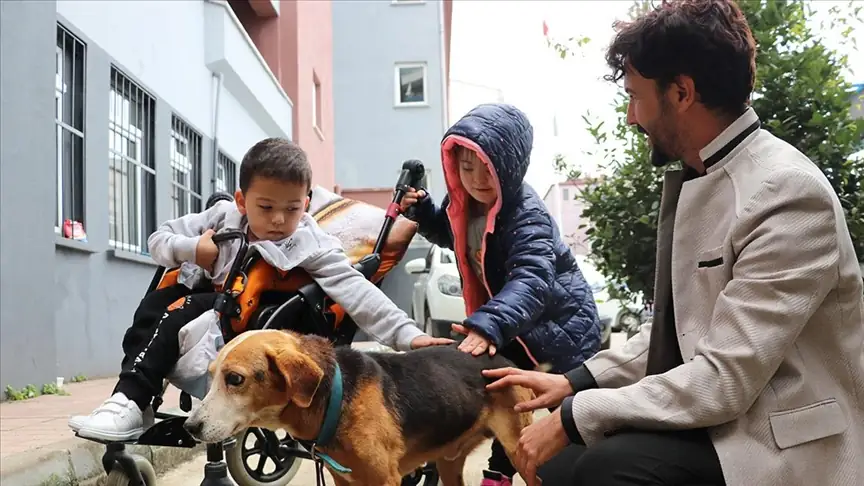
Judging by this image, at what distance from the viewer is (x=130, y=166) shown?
8.86 m

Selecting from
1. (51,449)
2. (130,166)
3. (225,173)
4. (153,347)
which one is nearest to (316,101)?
(225,173)

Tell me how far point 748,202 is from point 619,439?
0.66 meters

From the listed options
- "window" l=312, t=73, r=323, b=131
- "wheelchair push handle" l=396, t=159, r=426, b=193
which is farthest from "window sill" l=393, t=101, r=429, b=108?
"wheelchair push handle" l=396, t=159, r=426, b=193

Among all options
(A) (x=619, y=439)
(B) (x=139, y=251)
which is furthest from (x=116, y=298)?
(A) (x=619, y=439)

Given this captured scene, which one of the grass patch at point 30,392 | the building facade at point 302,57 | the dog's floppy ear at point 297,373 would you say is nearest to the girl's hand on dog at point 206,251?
the dog's floppy ear at point 297,373

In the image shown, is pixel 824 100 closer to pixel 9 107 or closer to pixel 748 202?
pixel 748 202

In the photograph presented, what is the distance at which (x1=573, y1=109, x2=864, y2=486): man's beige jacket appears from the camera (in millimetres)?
1828

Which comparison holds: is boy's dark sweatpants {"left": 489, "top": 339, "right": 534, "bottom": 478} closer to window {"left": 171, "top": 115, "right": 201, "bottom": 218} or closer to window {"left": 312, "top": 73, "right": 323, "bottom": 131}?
window {"left": 171, "top": 115, "right": 201, "bottom": 218}

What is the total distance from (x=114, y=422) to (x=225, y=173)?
1069 centimetres

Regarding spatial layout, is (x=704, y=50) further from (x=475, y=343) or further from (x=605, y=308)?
(x=605, y=308)

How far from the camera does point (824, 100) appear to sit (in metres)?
5.31

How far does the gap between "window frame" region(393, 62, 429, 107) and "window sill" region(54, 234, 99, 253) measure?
17.4 m

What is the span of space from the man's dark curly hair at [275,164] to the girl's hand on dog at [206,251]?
25cm

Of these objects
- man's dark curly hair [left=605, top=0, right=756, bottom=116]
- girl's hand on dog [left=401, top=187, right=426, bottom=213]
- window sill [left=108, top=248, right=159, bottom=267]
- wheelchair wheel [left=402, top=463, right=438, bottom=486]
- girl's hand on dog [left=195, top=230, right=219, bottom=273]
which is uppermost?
man's dark curly hair [left=605, top=0, right=756, bottom=116]
